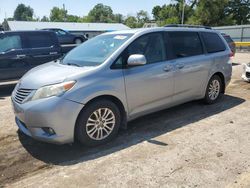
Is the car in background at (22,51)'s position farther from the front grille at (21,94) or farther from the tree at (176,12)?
the tree at (176,12)

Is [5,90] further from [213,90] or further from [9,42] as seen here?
[213,90]

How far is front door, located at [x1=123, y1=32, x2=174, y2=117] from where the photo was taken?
4.81 meters

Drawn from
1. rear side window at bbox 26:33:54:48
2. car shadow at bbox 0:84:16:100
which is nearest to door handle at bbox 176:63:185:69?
car shadow at bbox 0:84:16:100

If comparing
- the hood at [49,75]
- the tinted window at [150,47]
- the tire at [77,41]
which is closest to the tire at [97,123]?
the hood at [49,75]

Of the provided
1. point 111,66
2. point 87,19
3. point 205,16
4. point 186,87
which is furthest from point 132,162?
point 87,19

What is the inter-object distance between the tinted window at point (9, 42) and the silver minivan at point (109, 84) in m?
4.06

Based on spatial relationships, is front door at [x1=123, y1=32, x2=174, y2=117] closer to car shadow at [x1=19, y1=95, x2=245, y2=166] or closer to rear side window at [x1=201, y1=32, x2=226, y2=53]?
car shadow at [x1=19, y1=95, x2=245, y2=166]

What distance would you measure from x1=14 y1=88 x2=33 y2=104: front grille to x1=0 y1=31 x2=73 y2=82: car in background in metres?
4.54

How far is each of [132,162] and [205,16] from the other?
4895 cm

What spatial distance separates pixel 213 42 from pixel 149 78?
2451mm

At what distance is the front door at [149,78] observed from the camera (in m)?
4.81

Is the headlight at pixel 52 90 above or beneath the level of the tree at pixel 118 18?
beneath

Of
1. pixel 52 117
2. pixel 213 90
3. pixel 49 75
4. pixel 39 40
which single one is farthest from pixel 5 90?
pixel 213 90

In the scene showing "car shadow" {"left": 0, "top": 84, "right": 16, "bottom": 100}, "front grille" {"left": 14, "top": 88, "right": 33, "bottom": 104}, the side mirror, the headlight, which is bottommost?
"car shadow" {"left": 0, "top": 84, "right": 16, "bottom": 100}
